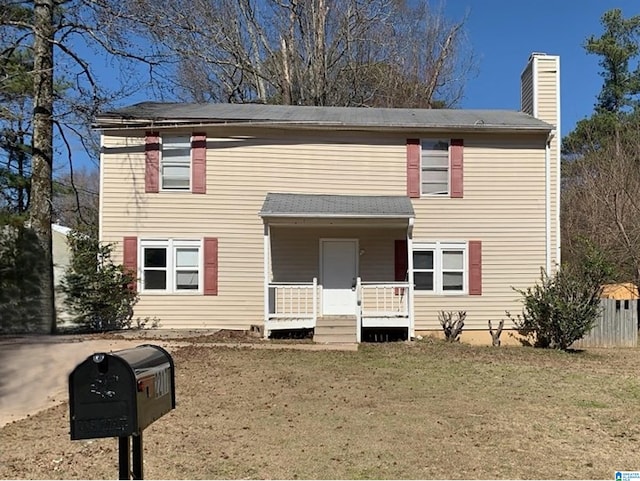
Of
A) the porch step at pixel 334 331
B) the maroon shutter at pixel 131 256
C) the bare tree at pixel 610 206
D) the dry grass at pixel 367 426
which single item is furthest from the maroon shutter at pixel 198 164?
the bare tree at pixel 610 206

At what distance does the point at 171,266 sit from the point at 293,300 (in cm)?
315

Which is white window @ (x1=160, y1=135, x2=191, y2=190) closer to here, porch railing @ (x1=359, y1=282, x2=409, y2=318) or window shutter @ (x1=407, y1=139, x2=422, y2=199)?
porch railing @ (x1=359, y1=282, x2=409, y2=318)

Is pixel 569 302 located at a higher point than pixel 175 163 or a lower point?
lower

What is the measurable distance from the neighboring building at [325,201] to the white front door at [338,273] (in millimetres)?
27

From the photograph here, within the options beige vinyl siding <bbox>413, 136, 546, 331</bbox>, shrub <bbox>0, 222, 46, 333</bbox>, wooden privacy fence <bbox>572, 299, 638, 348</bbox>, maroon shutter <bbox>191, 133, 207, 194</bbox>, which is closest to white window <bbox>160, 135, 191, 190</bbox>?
maroon shutter <bbox>191, 133, 207, 194</bbox>

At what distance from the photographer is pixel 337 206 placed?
43.8 ft

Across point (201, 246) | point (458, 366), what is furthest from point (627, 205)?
point (201, 246)

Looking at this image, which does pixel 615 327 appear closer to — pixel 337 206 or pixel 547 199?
pixel 547 199

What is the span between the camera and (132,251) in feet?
46.1

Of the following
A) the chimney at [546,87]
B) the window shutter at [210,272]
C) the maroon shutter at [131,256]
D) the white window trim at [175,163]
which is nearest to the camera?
the maroon shutter at [131,256]

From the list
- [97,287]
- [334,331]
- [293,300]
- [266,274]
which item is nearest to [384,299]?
[334,331]

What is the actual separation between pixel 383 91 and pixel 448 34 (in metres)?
4.99

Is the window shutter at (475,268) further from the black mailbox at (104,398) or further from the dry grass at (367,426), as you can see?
the black mailbox at (104,398)

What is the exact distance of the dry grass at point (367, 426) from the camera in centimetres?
471
